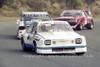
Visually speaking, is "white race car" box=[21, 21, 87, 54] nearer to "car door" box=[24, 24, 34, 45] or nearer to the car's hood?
the car's hood

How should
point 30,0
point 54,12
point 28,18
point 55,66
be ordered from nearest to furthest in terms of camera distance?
point 55,66, point 28,18, point 54,12, point 30,0

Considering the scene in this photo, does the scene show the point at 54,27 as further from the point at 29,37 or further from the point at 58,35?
the point at 58,35

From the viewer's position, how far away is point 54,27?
14.7m

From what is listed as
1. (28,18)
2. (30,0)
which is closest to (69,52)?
(28,18)

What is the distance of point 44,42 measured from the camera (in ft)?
42.6

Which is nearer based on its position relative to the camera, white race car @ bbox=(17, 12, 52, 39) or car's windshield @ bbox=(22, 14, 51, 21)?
white race car @ bbox=(17, 12, 52, 39)

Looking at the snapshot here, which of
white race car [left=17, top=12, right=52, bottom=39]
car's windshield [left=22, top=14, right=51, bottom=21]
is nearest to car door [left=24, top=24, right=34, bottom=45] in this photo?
white race car [left=17, top=12, right=52, bottom=39]

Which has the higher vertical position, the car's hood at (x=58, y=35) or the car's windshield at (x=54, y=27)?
the car's windshield at (x=54, y=27)

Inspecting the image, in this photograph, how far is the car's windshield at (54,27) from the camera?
14469 mm

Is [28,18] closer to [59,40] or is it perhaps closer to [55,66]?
[59,40]

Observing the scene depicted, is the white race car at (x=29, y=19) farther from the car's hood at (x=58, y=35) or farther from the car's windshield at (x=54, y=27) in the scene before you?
the car's hood at (x=58, y=35)

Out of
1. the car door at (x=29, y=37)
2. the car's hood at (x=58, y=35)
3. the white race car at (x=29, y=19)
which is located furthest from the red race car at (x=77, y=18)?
the car's hood at (x=58, y=35)

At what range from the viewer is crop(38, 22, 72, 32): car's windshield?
1447 cm

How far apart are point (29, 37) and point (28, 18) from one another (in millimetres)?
7552
